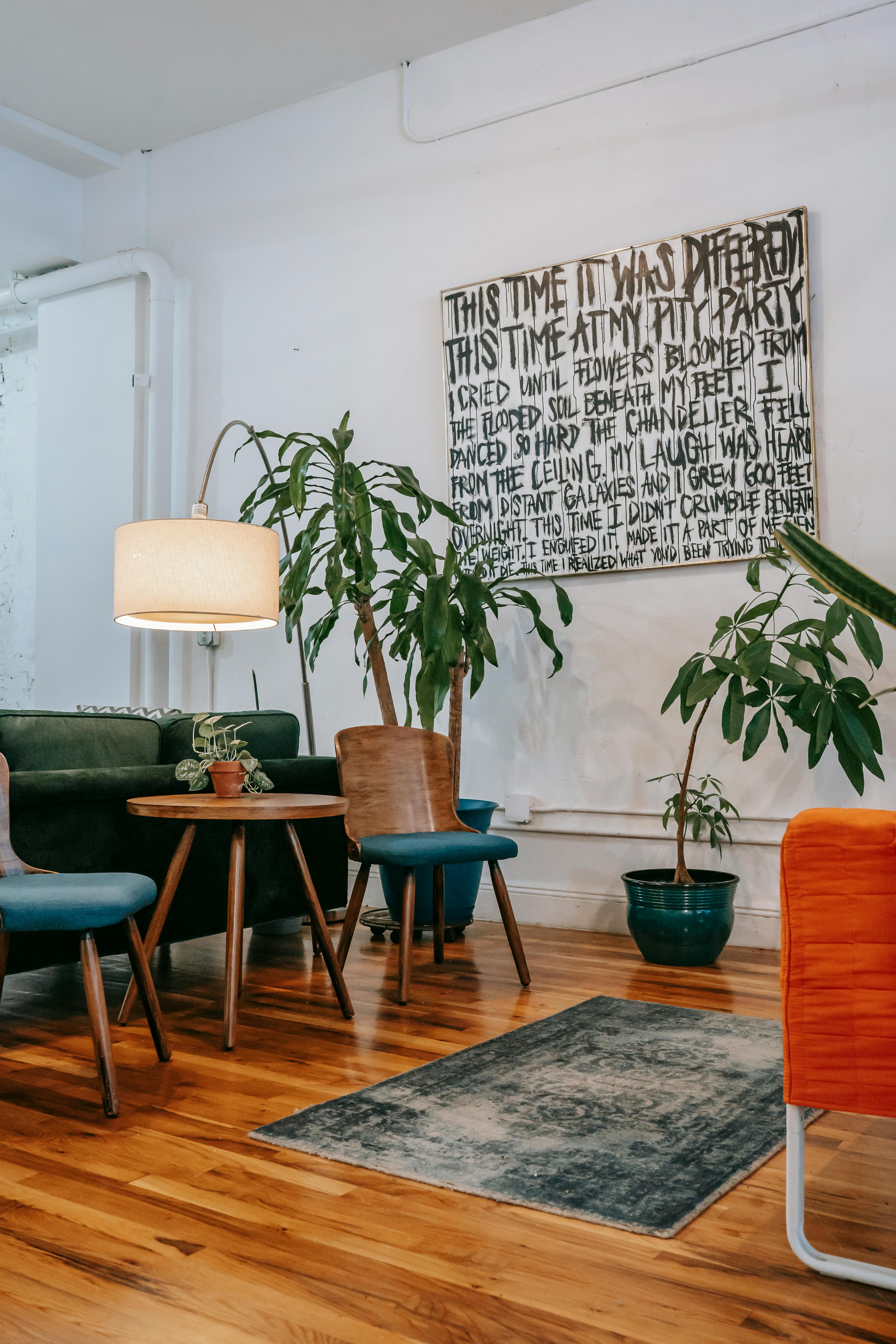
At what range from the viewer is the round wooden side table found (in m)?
2.61

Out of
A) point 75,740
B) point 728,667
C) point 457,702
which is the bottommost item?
point 75,740

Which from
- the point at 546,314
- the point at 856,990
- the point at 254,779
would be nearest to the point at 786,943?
the point at 856,990

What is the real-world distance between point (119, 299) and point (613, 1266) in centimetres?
515

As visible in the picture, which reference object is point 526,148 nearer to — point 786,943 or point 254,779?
point 254,779

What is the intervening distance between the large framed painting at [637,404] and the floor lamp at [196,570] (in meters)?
1.21

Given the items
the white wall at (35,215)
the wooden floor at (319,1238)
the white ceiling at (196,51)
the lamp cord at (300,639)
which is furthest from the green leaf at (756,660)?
the white wall at (35,215)

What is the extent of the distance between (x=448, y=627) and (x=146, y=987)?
5.56 feet

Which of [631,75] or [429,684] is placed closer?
[429,684]

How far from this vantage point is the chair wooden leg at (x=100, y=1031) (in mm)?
2090

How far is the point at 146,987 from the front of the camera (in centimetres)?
236

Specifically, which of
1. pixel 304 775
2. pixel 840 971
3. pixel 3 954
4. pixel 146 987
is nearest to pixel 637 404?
pixel 304 775

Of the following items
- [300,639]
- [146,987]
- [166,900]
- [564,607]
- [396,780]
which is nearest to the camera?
[146,987]

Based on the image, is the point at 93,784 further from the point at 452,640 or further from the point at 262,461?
the point at 262,461

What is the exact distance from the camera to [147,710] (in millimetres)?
4418
